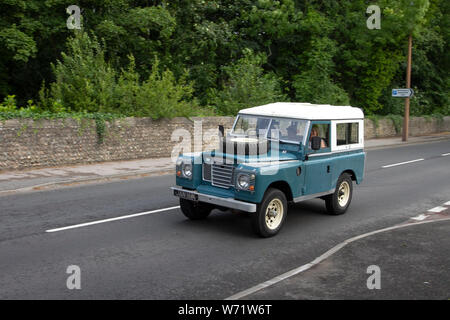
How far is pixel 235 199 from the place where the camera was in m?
7.94

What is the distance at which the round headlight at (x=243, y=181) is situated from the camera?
7699 millimetres

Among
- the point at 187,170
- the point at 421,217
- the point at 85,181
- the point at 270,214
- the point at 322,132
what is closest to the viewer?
the point at 270,214

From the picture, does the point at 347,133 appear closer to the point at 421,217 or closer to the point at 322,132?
the point at 322,132

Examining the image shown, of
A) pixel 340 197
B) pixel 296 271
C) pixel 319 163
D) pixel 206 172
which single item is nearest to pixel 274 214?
pixel 206 172

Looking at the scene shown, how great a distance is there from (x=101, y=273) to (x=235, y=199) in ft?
8.62

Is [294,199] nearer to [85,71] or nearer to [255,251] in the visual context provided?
[255,251]

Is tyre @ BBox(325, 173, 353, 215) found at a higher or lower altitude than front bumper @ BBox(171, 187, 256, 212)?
lower

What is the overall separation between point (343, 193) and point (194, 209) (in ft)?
11.3

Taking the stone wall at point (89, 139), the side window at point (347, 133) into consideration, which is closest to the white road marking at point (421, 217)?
the side window at point (347, 133)

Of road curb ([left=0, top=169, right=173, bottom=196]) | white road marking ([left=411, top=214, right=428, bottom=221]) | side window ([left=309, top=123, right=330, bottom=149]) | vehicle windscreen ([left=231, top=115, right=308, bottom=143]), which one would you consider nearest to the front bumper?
vehicle windscreen ([left=231, top=115, right=308, bottom=143])

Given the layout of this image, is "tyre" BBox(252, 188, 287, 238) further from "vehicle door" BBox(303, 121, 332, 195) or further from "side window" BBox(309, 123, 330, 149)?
"side window" BBox(309, 123, 330, 149)

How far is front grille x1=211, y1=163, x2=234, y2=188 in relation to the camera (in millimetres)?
8094

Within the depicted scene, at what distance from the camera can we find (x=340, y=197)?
1023 cm
